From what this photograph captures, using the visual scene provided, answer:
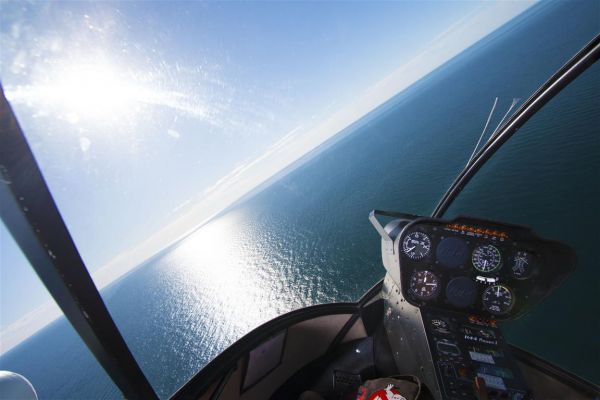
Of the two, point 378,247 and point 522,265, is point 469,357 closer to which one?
point 522,265

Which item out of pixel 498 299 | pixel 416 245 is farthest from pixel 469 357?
pixel 416 245

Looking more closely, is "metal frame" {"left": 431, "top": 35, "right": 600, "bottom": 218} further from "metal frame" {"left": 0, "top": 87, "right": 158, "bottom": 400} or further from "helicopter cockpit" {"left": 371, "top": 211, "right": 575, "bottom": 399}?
"metal frame" {"left": 0, "top": 87, "right": 158, "bottom": 400}

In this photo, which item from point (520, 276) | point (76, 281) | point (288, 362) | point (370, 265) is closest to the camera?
point (76, 281)

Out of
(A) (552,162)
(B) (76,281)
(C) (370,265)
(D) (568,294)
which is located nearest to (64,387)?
(C) (370,265)

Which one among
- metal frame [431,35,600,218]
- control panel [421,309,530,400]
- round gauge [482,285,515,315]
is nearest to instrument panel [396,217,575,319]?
round gauge [482,285,515,315]

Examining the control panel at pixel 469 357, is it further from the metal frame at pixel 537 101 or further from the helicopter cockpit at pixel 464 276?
the metal frame at pixel 537 101

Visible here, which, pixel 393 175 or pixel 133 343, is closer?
pixel 133 343

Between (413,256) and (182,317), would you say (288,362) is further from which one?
(182,317)
